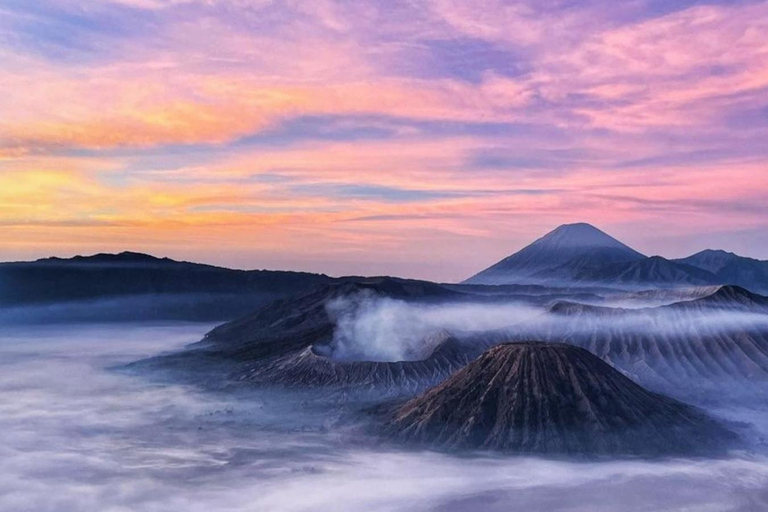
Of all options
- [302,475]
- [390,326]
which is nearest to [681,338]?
[390,326]

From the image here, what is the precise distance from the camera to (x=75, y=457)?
10600 centimetres

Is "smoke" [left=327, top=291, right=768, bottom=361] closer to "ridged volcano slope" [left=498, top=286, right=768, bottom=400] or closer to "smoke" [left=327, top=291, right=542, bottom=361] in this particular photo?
"smoke" [left=327, top=291, right=542, bottom=361]

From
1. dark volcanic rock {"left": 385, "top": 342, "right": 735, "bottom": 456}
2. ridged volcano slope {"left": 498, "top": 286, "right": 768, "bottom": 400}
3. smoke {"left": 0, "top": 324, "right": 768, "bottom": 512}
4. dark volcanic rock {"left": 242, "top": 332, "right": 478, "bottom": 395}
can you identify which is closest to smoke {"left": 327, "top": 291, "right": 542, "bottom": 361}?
dark volcanic rock {"left": 242, "top": 332, "right": 478, "bottom": 395}

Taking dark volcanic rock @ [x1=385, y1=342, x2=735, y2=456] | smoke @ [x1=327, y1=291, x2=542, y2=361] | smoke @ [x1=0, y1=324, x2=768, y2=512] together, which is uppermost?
smoke @ [x1=327, y1=291, x2=542, y2=361]

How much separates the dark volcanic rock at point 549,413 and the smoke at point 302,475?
12.5 feet

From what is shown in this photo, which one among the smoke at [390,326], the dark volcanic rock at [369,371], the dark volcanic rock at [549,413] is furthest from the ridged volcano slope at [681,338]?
the dark volcanic rock at [549,413]

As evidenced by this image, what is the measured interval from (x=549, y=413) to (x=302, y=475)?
30.2m

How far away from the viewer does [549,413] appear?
100750 mm

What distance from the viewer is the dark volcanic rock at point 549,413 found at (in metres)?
98.0

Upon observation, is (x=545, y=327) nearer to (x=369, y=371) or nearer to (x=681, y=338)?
(x=681, y=338)

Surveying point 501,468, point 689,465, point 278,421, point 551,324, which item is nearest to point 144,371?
point 278,421

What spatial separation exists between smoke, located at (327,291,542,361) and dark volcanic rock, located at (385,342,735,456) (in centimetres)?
4765

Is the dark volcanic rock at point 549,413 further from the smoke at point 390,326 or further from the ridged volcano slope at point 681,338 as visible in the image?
the smoke at point 390,326

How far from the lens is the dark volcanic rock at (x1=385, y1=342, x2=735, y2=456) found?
98000 mm
